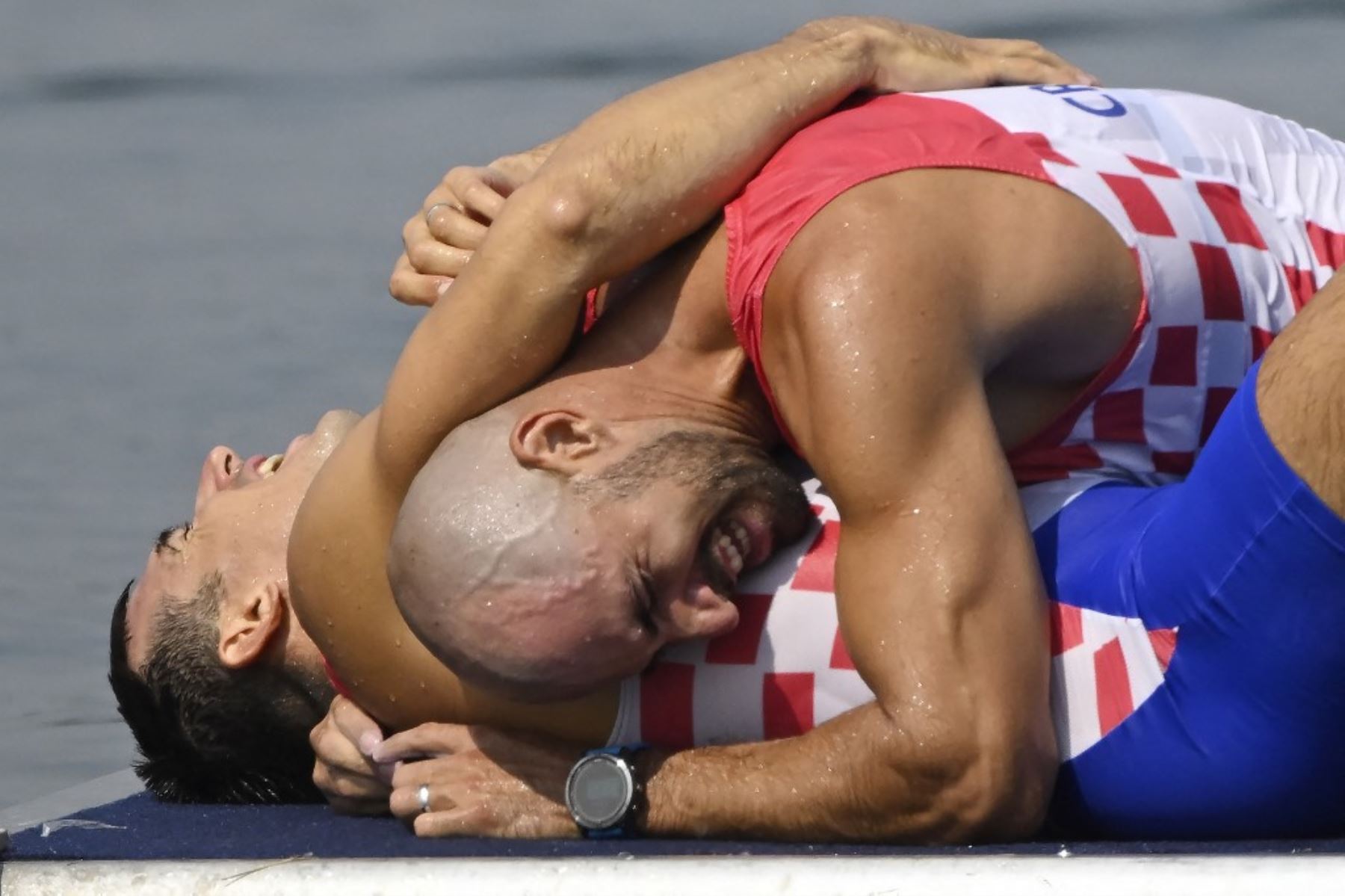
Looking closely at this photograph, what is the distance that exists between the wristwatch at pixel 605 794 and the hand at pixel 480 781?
0.12 ft

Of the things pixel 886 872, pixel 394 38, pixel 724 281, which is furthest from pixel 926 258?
pixel 394 38

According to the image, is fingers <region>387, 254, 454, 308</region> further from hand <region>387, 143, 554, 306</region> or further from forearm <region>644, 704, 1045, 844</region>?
forearm <region>644, 704, 1045, 844</region>

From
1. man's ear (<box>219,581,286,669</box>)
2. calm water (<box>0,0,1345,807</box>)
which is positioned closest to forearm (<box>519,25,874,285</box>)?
man's ear (<box>219,581,286,669</box>)

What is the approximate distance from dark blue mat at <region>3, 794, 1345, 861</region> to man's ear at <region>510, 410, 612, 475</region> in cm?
41

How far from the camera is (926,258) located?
6.88 ft

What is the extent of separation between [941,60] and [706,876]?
1.20 m

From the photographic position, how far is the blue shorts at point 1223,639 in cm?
191

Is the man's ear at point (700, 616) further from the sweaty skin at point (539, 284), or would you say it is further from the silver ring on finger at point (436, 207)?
Result: the silver ring on finger at point (436, 207)

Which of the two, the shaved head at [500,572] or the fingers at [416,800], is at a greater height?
the shaved head at [500,572]

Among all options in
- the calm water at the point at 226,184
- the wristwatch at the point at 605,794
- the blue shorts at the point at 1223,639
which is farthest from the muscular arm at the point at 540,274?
the calm water at the point at 226,184

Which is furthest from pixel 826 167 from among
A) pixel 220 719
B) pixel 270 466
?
pixel 220 719

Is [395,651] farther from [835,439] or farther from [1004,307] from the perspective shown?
[1004,307]

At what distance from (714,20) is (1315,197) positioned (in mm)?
2601

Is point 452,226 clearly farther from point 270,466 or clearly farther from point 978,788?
point 978,788
